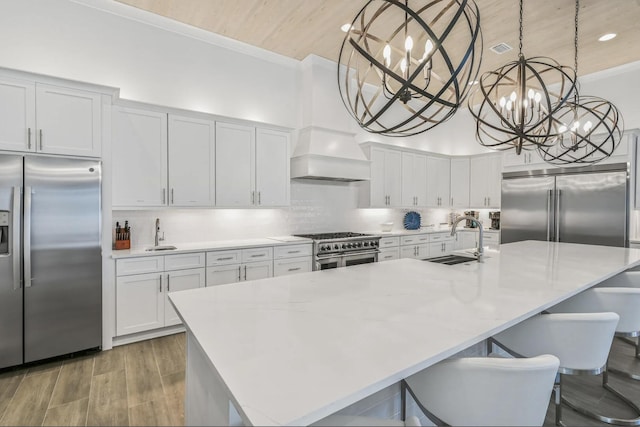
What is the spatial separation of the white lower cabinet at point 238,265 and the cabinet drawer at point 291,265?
8 centimetres

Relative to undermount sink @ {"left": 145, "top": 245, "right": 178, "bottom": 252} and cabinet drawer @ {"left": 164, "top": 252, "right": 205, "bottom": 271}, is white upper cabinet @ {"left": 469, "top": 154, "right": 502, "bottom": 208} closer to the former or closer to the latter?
cabinet drawer @ {"left": 164, "top": 252, "right": 205, "bottom": 271}

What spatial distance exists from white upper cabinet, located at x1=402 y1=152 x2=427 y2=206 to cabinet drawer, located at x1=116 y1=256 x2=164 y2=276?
12.9 feet

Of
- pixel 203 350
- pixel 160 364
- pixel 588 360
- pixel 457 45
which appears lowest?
pixel 160 364

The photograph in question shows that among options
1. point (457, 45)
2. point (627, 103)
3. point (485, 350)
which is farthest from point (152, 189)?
point (627, 103)

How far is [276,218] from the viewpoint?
4.49 m

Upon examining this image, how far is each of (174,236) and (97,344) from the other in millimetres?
1285

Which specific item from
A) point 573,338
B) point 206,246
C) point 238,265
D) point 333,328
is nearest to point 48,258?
point 206,246

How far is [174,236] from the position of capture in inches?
147

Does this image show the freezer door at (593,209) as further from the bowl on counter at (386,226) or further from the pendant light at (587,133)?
the bowl on counter at (386,226)

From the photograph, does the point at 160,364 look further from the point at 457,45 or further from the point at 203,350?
the point at 457,45

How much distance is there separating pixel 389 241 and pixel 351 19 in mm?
3025

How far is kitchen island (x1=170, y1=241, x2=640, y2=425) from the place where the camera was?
2.73ft

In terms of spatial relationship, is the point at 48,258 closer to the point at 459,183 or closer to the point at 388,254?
the point at 388,254

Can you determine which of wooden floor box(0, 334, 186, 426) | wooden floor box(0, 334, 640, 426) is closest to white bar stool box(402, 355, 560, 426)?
wooden floor box(0, 334, 640, 426)
